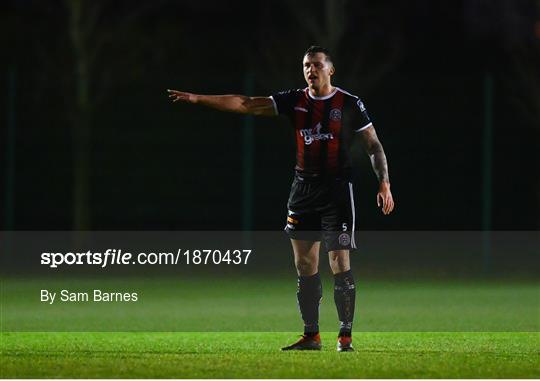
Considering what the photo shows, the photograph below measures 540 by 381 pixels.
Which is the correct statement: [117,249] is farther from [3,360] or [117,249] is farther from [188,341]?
[3,360]

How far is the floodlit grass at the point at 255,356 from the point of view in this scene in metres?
8.48

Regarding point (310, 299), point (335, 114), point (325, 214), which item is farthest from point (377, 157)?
point (310, 299)

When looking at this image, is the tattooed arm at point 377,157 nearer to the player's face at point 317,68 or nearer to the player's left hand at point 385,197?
the player's left hand at point 385,197

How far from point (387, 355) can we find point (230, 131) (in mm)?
11492

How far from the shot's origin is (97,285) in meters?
15.8

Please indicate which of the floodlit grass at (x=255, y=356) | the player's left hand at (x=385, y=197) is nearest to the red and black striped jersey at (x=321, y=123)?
the player's left hand at (x=385, y=197)

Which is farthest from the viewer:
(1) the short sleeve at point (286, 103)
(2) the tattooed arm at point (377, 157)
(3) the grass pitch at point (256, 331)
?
(1) the short sleeve at point (286, 103)

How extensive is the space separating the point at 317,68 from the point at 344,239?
3.74ft

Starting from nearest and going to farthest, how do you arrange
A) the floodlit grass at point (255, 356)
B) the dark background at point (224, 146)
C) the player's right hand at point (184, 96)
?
1. the floodlit grass at point (255, 356)
2. the player's right hand at point (184, 96)
3. the dark background at point (224, 146)

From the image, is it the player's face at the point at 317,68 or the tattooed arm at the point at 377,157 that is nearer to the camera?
the player's face at the point at 317,68

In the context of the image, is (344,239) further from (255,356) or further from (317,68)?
(317,68)

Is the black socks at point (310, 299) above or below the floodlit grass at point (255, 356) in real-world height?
above

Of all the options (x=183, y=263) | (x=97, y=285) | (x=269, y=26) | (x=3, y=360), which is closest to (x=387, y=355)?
(x=3, y=360)

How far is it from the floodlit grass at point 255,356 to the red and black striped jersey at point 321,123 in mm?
1271
